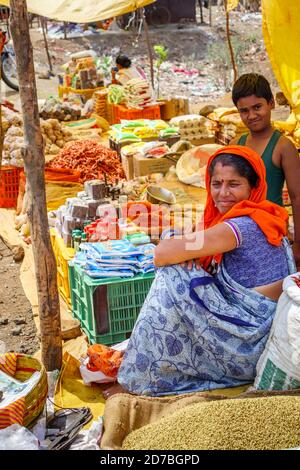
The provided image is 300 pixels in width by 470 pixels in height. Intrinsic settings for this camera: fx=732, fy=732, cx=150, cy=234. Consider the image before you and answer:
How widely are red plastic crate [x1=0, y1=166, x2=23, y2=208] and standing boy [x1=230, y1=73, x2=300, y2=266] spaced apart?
345 cm

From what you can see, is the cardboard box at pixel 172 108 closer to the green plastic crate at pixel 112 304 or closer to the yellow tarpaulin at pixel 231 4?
the yellow tarpaulin at pixel 231 4

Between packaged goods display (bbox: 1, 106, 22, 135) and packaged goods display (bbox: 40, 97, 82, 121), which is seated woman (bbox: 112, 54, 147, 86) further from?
packaged goods display (bbox: 1, 106, 22, 135)

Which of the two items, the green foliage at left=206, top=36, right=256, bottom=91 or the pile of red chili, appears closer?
the pile of red chili

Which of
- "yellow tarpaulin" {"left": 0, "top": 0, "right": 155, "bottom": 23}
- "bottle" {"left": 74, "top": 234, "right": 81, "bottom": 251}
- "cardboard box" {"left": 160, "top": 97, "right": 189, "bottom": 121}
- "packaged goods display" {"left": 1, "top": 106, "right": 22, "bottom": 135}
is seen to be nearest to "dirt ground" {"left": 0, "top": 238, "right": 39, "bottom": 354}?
"bottle" {"left": 74, "top": 234, "right": 81, "bottom": 251}

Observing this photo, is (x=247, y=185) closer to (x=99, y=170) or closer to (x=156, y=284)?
(x=156, y=284)

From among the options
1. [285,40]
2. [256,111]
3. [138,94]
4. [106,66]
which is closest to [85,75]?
[106,66]

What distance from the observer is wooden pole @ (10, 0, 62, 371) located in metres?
3.44

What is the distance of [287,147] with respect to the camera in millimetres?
3775

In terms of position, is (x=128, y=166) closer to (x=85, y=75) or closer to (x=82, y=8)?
(x=82, y=8)

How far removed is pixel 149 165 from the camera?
6.71m

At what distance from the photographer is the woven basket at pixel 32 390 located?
111 inches

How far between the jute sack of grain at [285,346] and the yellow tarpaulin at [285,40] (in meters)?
3.49

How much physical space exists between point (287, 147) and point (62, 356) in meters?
1.57
